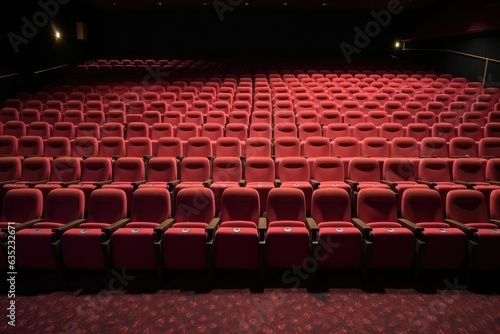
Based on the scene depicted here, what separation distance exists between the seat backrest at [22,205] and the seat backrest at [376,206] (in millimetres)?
2041

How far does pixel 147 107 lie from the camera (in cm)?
426

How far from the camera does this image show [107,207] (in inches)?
85.9

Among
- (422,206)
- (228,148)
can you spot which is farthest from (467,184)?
(228,148)

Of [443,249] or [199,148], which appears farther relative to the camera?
[199,148]

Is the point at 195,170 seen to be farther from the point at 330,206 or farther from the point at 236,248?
the point at 330,206

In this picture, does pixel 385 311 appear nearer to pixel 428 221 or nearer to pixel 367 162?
pixel 428 221

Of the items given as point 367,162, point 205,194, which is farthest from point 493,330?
point 205,194

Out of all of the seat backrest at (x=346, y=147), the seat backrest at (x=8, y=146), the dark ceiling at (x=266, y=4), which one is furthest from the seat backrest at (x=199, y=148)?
the dark ceiling at (x=266, y=4)

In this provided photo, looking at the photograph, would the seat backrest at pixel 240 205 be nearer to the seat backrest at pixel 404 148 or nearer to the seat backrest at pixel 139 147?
the seat backrest at pixel 139 147

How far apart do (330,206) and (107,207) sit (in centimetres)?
139

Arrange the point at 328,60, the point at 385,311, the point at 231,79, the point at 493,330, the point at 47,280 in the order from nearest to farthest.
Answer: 1. the point at 493,330
2. the point at 385,311
3. the point at 47,280
4. the point at 231,79
5. the point at 328,60

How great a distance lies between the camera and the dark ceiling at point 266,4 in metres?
6.74

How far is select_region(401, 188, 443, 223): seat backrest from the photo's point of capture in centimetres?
213

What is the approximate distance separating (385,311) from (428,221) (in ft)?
2.51
